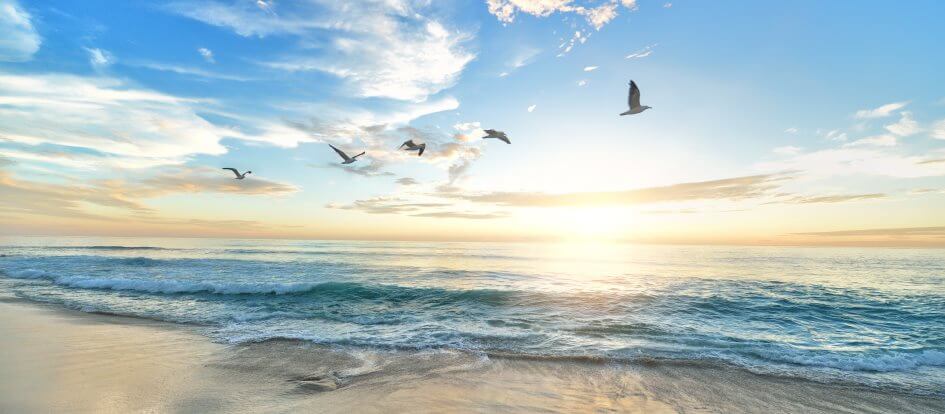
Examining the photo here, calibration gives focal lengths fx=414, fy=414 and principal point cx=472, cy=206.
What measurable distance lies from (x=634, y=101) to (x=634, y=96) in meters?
0.16

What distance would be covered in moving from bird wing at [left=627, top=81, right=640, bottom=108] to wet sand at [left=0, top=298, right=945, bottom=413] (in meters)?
5.97

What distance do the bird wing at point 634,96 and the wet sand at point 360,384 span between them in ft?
19.6

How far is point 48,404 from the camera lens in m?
5.97

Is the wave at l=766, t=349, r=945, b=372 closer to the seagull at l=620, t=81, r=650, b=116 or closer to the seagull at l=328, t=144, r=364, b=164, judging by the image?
the seagull at l=620, t=81, r=650, b=116

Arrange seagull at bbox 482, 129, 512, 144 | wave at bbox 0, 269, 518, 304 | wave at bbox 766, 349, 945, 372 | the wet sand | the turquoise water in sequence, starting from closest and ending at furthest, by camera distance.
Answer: the wet sand, wave at bbox 766, 349, 945, 372, the turquoise water, seagull at bbox 482, 129, 512, 144, wave at bbox 0, 269, 518, 304

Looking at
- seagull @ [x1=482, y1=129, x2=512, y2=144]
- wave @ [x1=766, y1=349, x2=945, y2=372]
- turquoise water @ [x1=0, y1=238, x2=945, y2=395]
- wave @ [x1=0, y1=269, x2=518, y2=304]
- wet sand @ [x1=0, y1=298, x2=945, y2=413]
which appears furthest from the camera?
wave @ [x1=0, y1=269, x2=518, y2=304]

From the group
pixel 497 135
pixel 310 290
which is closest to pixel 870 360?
pixel 497 135

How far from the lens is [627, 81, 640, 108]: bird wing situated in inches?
376

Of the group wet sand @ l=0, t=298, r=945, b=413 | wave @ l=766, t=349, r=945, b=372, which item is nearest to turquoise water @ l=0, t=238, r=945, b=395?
wave @ l=766, t=349, r=945, b=372

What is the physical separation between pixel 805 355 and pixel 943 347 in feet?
15.5

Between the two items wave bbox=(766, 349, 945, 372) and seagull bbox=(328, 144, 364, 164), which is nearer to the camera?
wave bbox=(766, 349, 945, 372)

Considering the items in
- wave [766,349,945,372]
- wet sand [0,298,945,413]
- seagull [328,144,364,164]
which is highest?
seagull [328,144,364,164]

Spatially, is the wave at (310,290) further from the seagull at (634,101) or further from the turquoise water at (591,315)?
the seagull at (634,101)

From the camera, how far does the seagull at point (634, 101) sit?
31.5 ft
